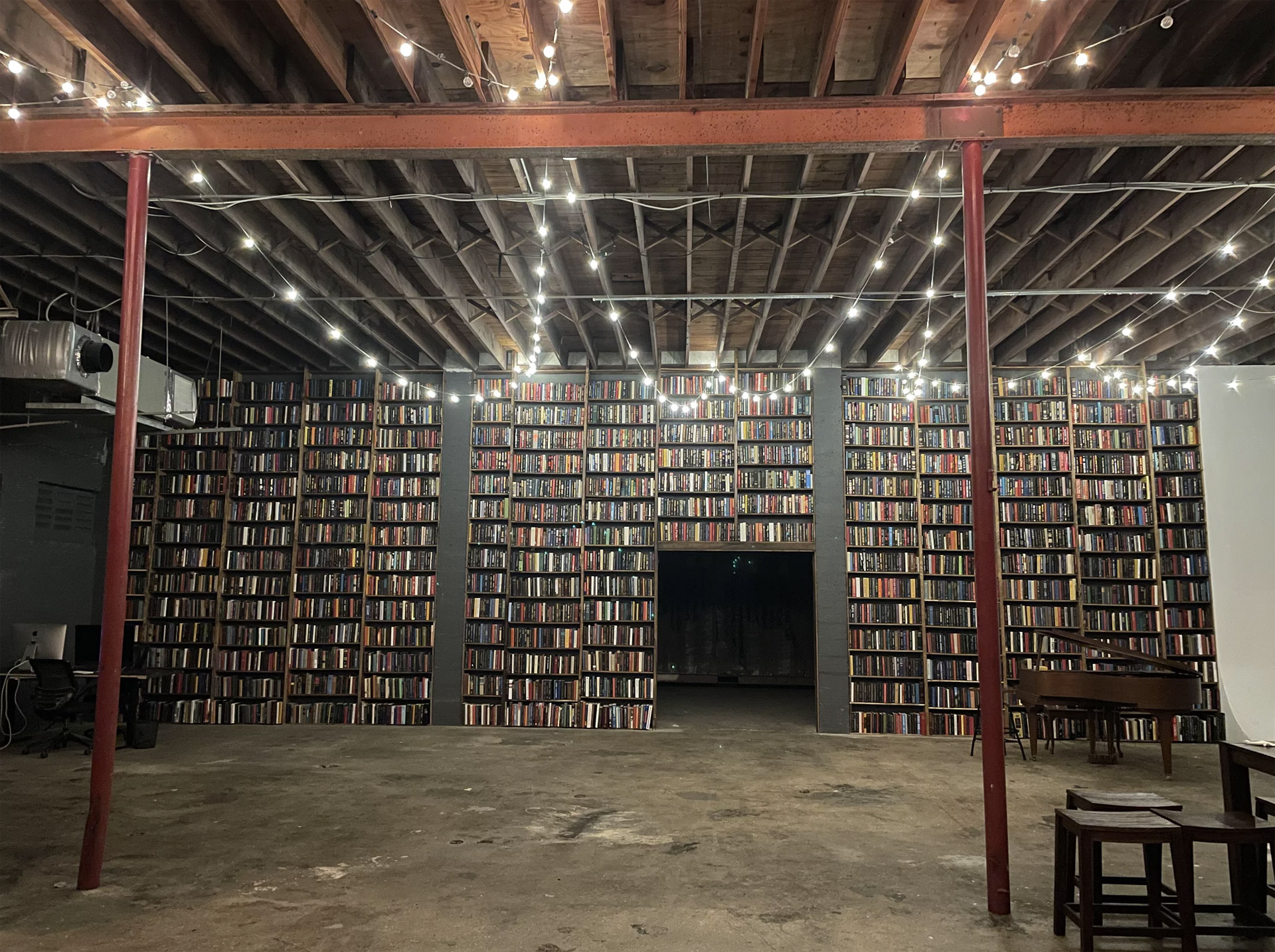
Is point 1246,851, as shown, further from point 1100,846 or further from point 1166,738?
point 1166,738

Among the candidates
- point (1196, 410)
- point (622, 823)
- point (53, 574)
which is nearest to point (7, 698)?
point (53, 574)

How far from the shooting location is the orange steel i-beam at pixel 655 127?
3.81 meters

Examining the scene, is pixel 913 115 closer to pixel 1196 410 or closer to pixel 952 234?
pixel 952 234

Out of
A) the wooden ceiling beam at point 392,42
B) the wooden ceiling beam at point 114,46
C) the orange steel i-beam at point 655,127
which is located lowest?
the orange steel i-beam at point 655,127

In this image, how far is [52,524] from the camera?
8227 mm

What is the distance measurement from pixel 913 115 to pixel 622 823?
13.7 ft

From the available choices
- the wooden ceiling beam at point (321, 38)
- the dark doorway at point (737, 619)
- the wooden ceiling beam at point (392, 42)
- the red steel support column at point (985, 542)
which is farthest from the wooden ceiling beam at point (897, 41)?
the dark doorway at point (737, 619)

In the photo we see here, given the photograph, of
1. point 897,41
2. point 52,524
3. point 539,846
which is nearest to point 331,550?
point 52,524

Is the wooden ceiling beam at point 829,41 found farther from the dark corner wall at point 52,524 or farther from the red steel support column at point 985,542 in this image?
the dark corner wall at point 52,524

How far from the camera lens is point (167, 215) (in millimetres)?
5676

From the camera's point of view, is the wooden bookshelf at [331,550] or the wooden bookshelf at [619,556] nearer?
the wooden bookshelf at [619,556]

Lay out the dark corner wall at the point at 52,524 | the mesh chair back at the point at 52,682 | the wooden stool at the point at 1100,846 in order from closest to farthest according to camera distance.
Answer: the wooden stool at the point at 1100,846 → the mesh chair back at the point at 52,682 → the dark corner wall at the point at 52,524

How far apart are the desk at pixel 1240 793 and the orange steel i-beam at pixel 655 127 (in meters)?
2.82

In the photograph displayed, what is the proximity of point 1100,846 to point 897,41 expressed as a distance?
3694 mm
